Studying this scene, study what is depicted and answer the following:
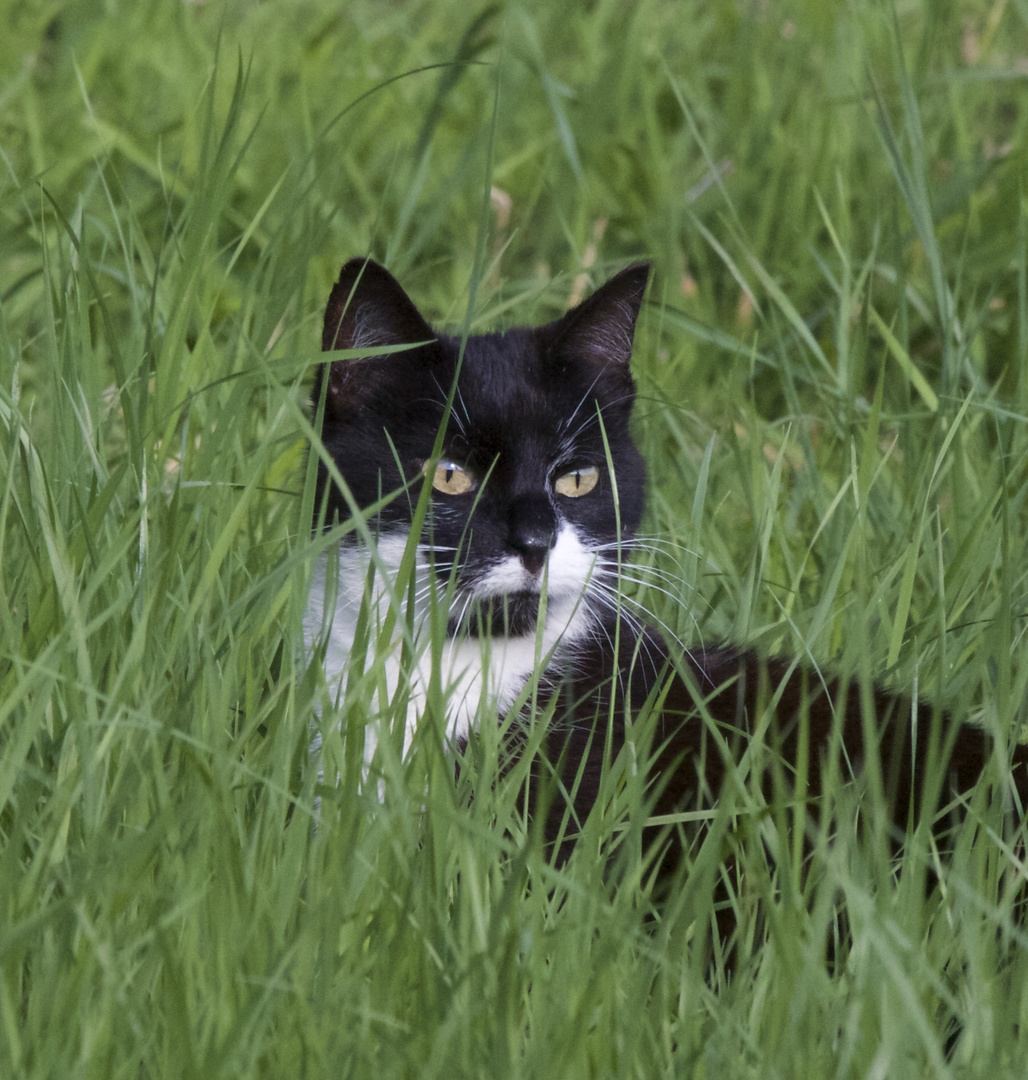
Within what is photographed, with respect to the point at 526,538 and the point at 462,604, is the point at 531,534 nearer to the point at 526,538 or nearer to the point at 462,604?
the point at 526,538

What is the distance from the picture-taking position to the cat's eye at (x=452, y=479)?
1906 mm

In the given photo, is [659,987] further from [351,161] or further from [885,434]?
[351,161]

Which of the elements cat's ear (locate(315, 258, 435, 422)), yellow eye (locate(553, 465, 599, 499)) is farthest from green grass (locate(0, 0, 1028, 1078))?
yellow eye (locate(553, 465, 599, 499))

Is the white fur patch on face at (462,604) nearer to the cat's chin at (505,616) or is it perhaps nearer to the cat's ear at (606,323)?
the cat's chin at (505,616)

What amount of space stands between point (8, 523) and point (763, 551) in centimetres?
107

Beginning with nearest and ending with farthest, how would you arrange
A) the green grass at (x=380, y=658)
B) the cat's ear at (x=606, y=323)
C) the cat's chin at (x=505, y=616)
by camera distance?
the green grass at (x=380, y=658) → the cat's chin at (x=505, y=616) → the cat's ear at (x=606, y=323)

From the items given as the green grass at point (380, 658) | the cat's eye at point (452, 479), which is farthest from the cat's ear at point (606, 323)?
the cat's eye at point (452, 479)

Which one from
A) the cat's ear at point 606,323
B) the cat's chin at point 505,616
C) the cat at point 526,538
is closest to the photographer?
the cat at point 526,538

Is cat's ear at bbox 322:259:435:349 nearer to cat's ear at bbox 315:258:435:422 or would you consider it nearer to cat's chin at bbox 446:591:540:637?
cat's ear at bbox 315:258:435:422

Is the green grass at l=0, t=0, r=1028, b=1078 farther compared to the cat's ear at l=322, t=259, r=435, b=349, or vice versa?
the cat's ear at l=322, t=259, r=435, b=349

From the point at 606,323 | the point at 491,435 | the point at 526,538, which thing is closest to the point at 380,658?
the point at 526,538

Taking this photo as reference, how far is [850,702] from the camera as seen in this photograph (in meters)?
1.88

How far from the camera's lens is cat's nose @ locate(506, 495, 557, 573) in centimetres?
183

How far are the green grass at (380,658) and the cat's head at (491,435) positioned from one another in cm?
11
